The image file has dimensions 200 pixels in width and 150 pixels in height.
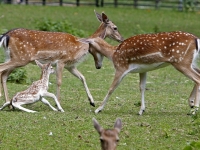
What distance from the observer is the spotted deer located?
12633 mm

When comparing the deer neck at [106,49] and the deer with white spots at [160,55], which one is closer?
the deer with white spots at [160,55]

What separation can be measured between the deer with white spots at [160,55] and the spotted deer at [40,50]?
3.33 ft

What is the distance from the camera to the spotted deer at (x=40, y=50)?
12633 mm

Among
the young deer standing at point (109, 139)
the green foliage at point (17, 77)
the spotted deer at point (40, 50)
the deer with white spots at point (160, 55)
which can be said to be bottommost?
the green foliage at point (17, 77)

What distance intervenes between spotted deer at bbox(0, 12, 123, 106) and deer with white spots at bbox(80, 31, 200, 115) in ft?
3.33

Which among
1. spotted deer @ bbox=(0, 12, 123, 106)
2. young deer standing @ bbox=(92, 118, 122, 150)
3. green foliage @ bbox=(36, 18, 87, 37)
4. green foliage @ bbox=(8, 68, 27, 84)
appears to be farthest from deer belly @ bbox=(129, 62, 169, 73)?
green foliage @ bbox=(36, 18, 87, 37)

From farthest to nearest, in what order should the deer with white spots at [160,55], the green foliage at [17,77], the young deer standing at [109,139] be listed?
1. the green foliage at [17,77]
2. the deer with white spots at [160,55]
3. the young deer standing at [109,139]

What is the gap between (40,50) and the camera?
12.7 meters

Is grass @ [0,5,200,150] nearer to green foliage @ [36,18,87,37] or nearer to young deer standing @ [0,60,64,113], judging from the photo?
young deer standing @ [0,60,64,113]

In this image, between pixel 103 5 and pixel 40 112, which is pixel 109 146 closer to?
pixel 40 112

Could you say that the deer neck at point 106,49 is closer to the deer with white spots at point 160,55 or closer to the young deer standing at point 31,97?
the deer with white spots at point 160,55

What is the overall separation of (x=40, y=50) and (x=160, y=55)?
229 cm

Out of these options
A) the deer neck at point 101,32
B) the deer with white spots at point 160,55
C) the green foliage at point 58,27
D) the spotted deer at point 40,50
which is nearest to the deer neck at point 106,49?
the deer with white spots at point 160,55

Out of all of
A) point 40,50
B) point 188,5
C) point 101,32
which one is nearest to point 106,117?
point 40,50
